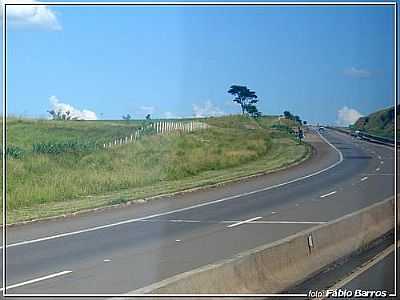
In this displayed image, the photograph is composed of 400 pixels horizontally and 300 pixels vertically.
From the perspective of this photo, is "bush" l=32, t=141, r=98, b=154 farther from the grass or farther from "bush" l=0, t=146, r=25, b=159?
"bush" l=0, t=146, r=25, b=159

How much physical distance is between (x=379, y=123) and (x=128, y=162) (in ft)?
23.4

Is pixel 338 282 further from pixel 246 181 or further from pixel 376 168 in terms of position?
pixel 246 181

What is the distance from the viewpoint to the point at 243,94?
10.2 m

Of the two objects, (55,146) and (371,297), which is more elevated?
(55,146)

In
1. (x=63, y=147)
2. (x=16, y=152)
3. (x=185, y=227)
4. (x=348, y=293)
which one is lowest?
(x=185, y=227)

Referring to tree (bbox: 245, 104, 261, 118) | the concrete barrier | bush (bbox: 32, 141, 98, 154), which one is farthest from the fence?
bush (bbox: 32, 141, 98, 154)

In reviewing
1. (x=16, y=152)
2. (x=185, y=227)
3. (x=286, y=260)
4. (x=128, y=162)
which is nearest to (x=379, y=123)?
(x=286, y=260)

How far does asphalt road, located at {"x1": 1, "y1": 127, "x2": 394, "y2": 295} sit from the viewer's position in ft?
40.4

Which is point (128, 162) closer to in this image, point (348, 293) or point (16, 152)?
point (16, 152)

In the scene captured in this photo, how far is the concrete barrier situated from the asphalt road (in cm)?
45

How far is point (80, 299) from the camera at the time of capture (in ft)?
33.3

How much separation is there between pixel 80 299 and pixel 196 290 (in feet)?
7.44

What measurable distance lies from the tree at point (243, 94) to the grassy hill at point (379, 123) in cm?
150

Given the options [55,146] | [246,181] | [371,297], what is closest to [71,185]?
[55,146]
